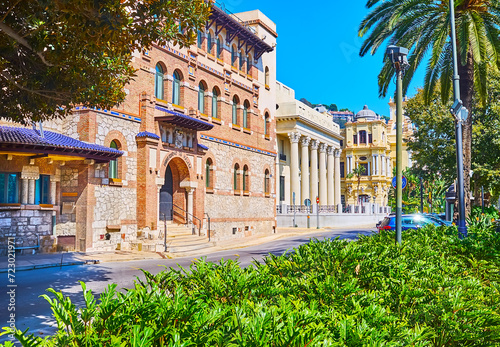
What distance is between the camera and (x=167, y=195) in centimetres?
2569

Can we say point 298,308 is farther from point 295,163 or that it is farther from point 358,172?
Result: point 358,172

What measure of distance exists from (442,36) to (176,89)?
14214 mm

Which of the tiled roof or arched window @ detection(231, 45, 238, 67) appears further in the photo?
arched window @ detection(231, 45, 238, 67)

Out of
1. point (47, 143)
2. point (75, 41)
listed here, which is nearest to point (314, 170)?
point (47, 143)

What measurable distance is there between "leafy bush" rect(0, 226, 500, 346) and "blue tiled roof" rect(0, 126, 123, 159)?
12.4 m

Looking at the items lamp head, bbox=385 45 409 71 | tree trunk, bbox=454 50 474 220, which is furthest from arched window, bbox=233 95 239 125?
lamp head, bbox=385 45 409 71

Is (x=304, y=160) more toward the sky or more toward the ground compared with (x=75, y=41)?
more toward the sky

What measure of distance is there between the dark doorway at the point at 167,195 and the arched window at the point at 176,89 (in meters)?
3.73

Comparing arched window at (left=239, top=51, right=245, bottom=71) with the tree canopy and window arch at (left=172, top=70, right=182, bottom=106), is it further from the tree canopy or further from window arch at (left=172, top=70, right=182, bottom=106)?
the tree canopy

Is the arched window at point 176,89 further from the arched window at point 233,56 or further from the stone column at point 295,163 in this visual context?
the stone column at point 295,163

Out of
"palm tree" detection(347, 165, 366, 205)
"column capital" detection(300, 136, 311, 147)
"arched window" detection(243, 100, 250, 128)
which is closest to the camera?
"arched window" detection(243, 100, 250, 128)

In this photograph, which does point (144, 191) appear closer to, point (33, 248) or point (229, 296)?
point (33, 248)

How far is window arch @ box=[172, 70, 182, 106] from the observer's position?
25.4 meters

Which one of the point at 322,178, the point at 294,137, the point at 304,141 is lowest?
the point at 322,178
